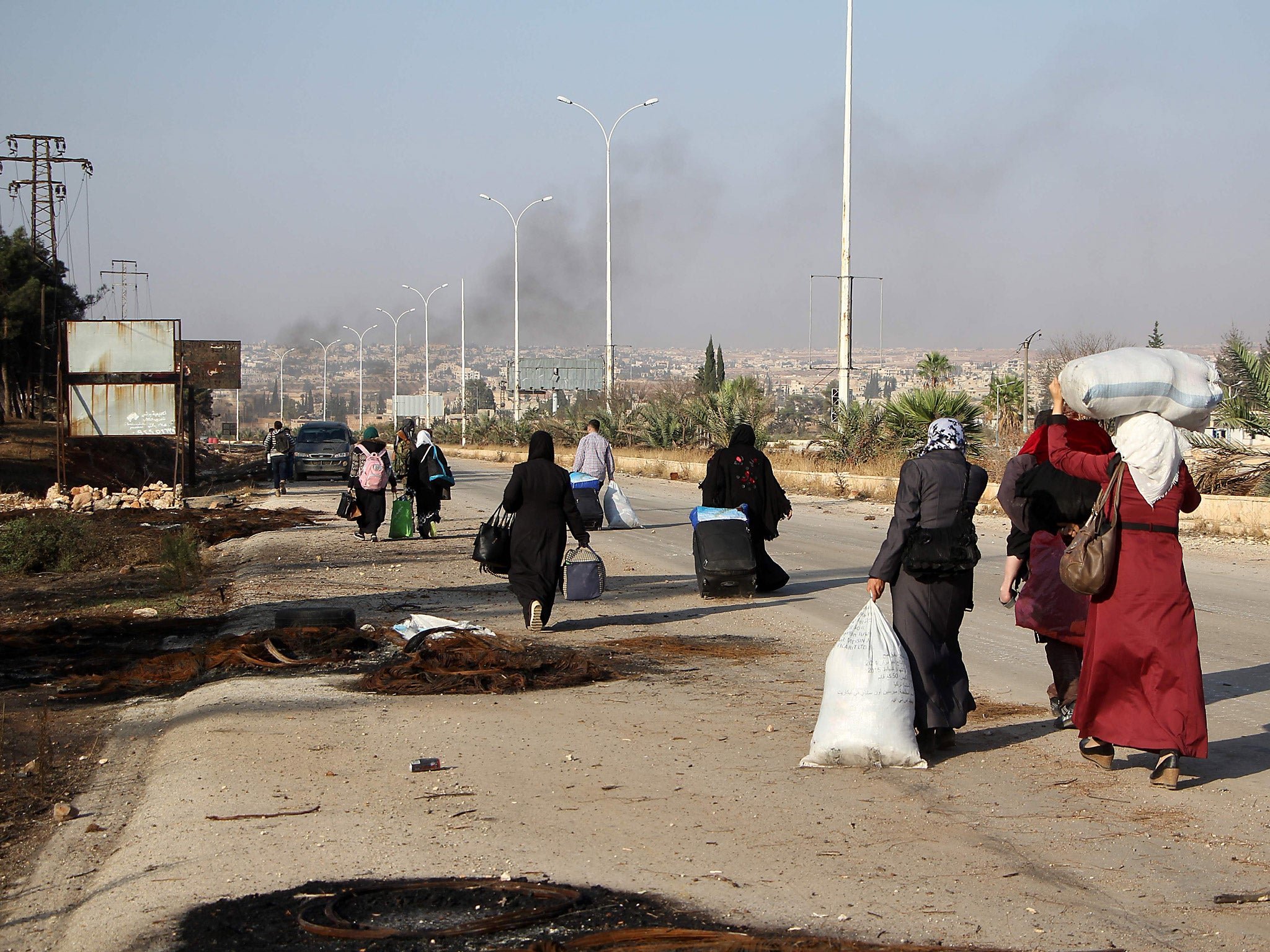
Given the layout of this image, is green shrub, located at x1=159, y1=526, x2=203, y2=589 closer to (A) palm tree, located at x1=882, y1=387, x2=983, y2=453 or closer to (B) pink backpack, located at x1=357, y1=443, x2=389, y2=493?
(B) pink backpack, located at x1=357, y1=443, x2=389, y2=493

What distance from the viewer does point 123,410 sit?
94.8 feet

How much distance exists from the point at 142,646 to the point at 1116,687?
27.0 ft

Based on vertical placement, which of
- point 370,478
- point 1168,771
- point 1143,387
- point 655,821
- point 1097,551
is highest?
point 1143,387

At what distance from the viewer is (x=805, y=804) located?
213 inches

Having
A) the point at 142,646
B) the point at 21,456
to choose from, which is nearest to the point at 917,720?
the point at 142,646

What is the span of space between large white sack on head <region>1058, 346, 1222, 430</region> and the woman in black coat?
22.9 ft

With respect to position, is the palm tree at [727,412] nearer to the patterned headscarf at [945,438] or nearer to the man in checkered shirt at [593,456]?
the man in checkered shirt at [593,456]

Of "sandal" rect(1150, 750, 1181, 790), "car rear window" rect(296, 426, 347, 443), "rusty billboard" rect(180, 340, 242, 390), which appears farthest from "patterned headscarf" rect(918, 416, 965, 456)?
"rusty billboard" rect(180, 340, 242, 390)

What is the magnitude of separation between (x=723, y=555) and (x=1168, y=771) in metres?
6.96

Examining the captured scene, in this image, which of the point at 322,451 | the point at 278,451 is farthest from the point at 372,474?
the point at 322,451

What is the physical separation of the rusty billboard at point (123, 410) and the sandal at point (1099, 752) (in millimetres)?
26434

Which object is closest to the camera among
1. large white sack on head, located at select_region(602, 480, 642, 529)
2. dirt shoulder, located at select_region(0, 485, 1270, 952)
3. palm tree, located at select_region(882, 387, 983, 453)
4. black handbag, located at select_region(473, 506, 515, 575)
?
dirt shoulder, located at select_region(0, 485, 1270, 952)

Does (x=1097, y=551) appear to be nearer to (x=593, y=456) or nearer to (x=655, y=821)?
(x=655, y=821)

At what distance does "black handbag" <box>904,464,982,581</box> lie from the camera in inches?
238
